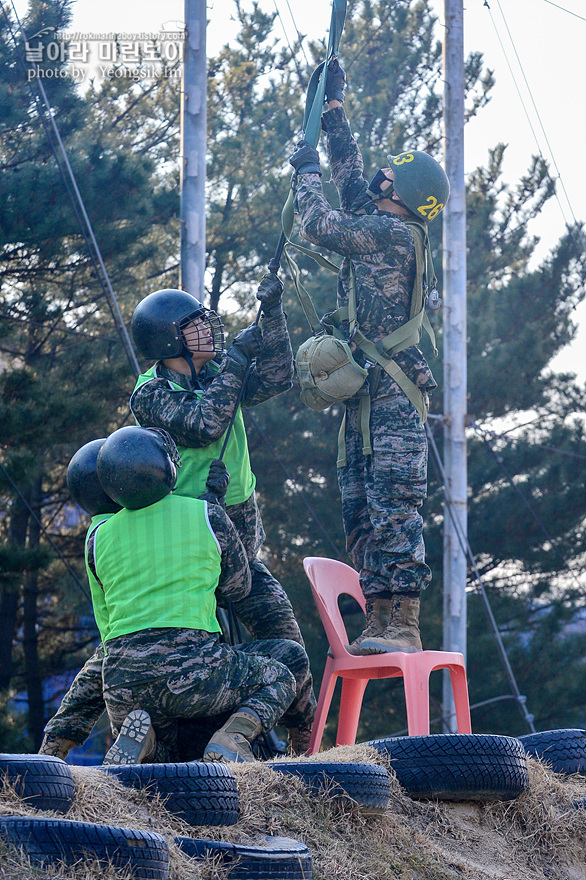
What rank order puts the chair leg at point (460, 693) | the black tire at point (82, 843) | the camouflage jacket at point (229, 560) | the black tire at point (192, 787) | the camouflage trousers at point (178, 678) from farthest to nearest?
the chair leg at point (460, 693)
the camouflage jacket at point (229, 560)
the camouflage trousers at point (178, 678)
the black tire at point (192, 787)
the black tire at point (82, 843)

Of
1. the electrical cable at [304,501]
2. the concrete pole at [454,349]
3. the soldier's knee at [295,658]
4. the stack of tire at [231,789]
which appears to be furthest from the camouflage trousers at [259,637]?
the electrical cable at [304,501]

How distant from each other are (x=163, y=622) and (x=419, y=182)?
2699 millimetres

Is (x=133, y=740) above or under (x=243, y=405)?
under

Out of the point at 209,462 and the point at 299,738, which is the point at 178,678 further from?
the point at 299,738

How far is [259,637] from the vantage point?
5254mm

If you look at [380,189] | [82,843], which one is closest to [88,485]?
[380,189]

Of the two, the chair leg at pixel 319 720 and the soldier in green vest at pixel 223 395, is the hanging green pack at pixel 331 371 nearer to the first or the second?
the soldier in green vest at pixel 223 395

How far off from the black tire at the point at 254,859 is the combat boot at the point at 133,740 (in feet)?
3.03

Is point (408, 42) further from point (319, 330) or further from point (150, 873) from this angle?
point (150, 873)

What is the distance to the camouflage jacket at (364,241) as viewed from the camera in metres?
5.41

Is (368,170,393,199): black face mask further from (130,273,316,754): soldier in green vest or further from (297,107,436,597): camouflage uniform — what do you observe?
(130,273,316,754): soldier in green vest

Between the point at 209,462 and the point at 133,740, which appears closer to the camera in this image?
the point at 133,740

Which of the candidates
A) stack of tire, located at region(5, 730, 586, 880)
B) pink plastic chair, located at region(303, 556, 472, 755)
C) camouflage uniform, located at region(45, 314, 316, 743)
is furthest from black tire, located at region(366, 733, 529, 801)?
camouflage uniform, located at region(45, 314, 316, 743)

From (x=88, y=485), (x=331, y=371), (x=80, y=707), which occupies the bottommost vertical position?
(x=80, y=707)
